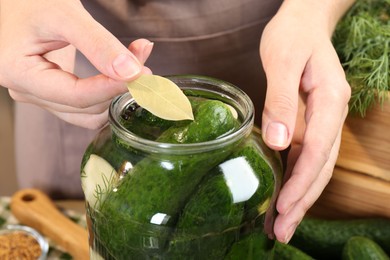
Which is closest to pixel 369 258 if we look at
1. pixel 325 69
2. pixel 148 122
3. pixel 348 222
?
pixel 348 222

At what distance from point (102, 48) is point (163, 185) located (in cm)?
13

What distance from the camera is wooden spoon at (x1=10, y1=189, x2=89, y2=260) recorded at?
90 cm

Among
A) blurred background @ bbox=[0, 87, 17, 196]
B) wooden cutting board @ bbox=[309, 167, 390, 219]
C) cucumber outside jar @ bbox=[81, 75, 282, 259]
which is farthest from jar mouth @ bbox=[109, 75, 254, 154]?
blurred background @ bbox=[0, 87, 17, 196]

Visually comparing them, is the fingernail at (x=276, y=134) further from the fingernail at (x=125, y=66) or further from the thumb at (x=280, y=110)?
the fingernail at (x=125, y=66)

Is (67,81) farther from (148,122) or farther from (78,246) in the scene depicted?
(78,246)

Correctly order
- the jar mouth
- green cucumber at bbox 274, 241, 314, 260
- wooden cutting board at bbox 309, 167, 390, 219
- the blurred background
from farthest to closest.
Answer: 1. the blurred background
2. wooden cutting board at bbox 309, 167, 390, 219
3. green cucumber at bbox 274, 241, 314, 260
4. the jar mouth

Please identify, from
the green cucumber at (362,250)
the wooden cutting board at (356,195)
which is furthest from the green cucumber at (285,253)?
the wooden cutting board at (356,195)

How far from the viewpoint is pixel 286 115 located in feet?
1.90

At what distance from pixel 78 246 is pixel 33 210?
0.33 ft

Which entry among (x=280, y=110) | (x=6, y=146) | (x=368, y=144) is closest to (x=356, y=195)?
(x=368, y=144)

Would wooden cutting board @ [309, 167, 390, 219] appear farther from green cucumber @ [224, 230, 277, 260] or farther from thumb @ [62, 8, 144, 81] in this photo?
thumb @ [62, 8, 144, 81]

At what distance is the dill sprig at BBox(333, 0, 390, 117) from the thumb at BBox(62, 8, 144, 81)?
32 cm

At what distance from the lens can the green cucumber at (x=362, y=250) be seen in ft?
2.30

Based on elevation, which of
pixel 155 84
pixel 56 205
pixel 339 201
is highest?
pixel 155 84
